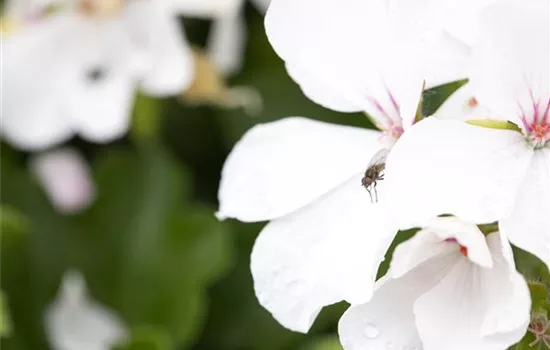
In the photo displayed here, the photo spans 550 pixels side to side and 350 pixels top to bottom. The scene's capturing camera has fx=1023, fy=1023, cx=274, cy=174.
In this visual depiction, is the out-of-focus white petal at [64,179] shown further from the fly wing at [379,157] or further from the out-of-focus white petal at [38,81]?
the fly wing at [379,157]

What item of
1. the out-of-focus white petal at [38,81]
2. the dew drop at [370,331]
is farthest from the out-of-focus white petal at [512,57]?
the out-of-focus white petal at [38,81]

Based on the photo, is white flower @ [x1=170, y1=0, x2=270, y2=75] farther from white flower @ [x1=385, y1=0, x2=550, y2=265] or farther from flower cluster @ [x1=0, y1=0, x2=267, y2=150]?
white flower @ [x1=385, y1=0, x2=550, y2=265]

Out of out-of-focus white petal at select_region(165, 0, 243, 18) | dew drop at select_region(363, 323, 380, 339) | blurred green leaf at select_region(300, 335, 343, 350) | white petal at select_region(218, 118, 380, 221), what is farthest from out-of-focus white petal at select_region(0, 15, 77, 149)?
dew drop at select_region(363, 323, 380, 339)

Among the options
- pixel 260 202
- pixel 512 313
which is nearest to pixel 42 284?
pixel 260 202

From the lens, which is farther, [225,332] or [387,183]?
[225,332]

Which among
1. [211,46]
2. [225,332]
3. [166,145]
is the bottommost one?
[225,332]

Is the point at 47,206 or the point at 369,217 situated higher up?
the point at 369,217

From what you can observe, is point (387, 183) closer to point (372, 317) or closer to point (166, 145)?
point (372, 317)
